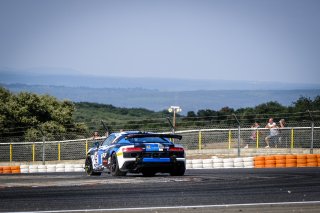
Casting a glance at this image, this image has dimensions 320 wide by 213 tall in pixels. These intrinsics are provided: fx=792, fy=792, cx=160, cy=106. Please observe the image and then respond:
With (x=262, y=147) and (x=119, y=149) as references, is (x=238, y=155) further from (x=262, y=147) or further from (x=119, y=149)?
(x=119, y=149)

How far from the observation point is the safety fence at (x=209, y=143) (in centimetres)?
2895

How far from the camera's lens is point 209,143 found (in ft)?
99.5

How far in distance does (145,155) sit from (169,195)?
5.58 metres

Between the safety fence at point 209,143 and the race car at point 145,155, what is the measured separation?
30.5ft

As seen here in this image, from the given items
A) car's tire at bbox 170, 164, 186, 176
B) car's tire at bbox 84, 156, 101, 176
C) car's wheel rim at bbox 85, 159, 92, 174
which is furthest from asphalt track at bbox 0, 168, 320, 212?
car's wheel rim at bbox 85, 159, 92, 174

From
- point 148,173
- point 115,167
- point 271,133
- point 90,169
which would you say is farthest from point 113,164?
point 271,133

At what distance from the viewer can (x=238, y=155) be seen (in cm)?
2750

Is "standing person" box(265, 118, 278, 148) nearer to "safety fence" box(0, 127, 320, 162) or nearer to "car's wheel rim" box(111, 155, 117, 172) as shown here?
"safety fence" box(0, 127, 320, 162)

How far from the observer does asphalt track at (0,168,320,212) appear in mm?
10547

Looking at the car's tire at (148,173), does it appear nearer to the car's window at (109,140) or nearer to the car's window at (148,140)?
the car's window at (148,140)

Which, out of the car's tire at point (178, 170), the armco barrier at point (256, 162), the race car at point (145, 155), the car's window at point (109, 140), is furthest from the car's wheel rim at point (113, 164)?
the armco barrier at point (256, 162)

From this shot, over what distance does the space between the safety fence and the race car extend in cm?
928

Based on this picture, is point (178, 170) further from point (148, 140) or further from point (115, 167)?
point (115, 167)

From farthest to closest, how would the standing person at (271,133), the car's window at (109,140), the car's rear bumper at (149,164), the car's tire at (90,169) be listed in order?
the standing person at (271,133)
the car's tire at (90,169)
the car's window at (109,140)
the car's rear bumper at (149,164)
